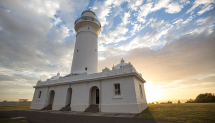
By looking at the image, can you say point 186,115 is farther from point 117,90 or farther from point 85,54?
point 85,54

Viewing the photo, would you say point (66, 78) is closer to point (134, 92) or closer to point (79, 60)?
point (79, 60)

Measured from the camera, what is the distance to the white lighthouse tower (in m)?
17.0

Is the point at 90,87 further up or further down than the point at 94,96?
further up

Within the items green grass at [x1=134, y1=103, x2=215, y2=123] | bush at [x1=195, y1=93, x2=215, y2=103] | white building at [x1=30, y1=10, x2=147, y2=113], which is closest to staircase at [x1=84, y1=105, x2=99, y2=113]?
white building at [x1=30, y1=10, x2=147, y2=113]

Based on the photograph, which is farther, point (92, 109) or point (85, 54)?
point (85, 54)

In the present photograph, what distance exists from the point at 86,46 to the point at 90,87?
8142 mm

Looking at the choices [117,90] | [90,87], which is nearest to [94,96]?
[90,87]

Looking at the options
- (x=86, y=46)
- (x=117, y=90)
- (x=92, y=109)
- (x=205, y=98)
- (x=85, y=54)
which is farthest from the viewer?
(x=86, y=46)

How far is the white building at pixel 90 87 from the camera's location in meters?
10.6

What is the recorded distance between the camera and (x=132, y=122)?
20.6ft

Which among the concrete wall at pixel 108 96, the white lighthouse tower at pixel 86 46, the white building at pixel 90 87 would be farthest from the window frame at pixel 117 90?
the white lighthouse tower at pixel 86 46

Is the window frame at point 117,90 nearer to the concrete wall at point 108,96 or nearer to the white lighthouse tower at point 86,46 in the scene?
the concrete wall at point 108,96

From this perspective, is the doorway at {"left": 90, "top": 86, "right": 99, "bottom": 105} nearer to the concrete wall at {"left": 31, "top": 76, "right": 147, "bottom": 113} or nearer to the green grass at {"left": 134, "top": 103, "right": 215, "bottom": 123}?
the concrete wall at {"left": 31, "top": 76, "right": 147, "bottom": 113}

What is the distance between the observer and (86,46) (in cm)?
1800
